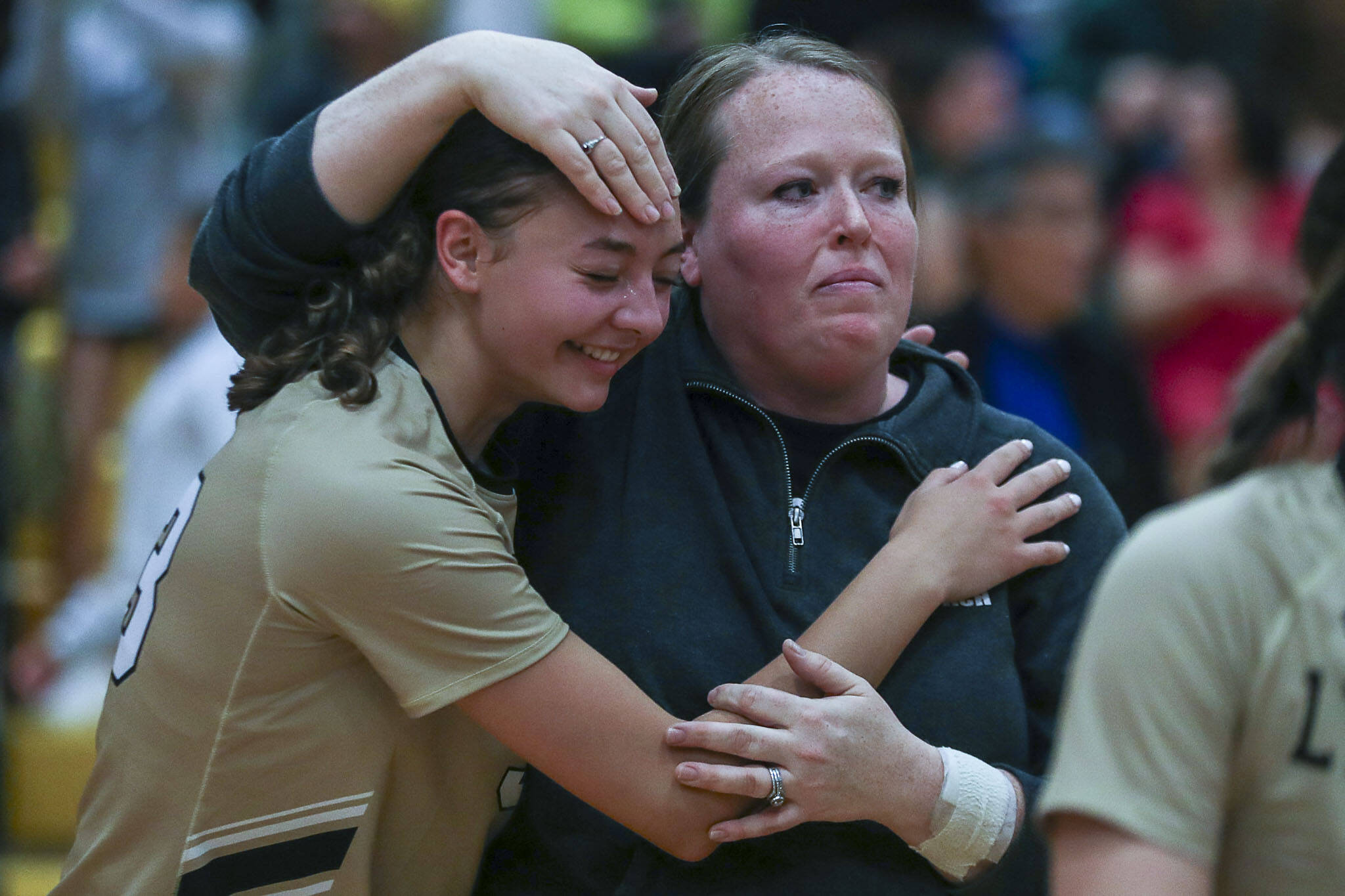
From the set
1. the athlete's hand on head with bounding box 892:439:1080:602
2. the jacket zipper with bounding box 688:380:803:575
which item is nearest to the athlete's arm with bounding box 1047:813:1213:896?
the athlete's hand on head with bounding box 892:439:1080:602

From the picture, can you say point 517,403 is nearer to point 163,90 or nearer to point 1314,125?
point 163,90

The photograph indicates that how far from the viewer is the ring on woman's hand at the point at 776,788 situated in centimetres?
173

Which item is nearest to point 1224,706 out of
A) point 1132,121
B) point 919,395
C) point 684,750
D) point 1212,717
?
point 1212,717

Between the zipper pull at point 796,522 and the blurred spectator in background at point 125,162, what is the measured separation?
3129mm

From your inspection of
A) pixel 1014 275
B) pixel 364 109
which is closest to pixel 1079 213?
pixel 1014 275

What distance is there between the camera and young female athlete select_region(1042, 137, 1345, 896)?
1.17 metres

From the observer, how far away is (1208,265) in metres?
4.66

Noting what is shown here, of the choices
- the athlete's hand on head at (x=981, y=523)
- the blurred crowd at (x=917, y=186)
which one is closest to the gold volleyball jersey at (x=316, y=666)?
the athlete's hand on head at (x=981, y=523)

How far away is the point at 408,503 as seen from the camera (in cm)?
167

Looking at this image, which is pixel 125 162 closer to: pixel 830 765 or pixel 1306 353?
pixel 830 765

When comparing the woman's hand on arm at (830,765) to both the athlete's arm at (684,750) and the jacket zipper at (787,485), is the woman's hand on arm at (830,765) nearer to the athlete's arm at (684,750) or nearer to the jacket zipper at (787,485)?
the athlete's arm at (684,750)

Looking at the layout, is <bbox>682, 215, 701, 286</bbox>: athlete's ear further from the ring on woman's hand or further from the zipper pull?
the ring on woman's hand

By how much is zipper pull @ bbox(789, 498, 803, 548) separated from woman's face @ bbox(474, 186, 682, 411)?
291mm

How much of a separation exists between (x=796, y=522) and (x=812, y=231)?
14.9 inches
